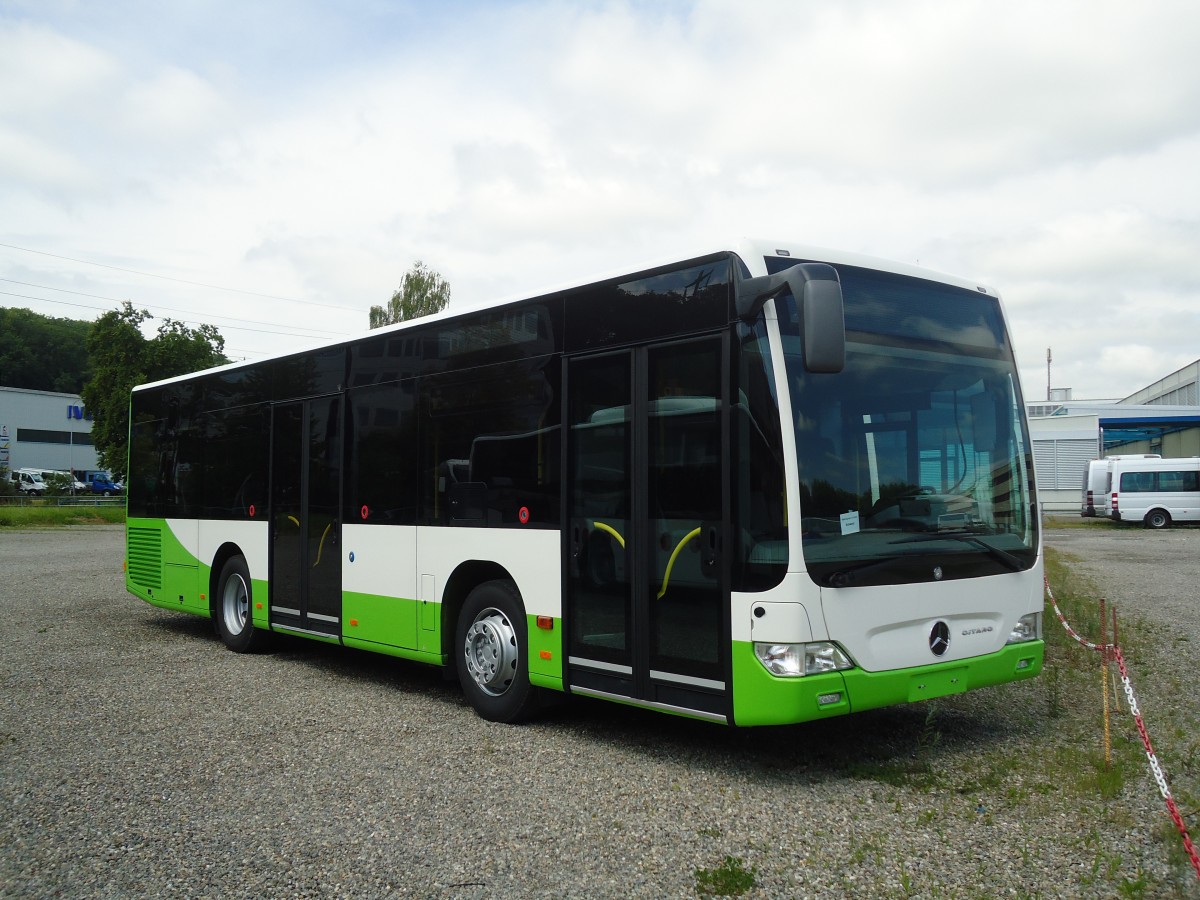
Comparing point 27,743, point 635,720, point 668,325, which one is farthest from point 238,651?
point 668,325

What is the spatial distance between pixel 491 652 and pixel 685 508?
221 cm

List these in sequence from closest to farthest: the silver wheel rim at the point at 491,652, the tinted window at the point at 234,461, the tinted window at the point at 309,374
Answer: the silver wheel rim at the point at 491,652
the tinted window at the point at 309,374
the tinted window at the point at 234,461

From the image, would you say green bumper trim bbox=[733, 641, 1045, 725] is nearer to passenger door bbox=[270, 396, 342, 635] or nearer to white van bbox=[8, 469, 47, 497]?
passenger door bbox=[270, 396, 342, 635]

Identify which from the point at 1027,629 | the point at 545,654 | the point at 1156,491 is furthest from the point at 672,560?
the point at 1156,491

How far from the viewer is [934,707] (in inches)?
307

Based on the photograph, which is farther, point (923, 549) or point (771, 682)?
point (923, 549)

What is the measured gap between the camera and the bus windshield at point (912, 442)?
229 inches

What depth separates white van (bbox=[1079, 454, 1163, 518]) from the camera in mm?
38781

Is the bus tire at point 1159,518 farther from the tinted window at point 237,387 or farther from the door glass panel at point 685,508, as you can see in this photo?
the door glass panel at point 685,508

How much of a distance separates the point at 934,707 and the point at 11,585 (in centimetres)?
1590

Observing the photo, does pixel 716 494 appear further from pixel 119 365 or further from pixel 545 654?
pixel 119 365

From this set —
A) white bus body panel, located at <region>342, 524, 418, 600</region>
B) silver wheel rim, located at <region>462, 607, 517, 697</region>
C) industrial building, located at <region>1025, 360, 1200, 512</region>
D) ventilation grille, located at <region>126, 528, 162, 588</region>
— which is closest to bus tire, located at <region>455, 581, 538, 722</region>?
silver wheel rim, located at <region>462, 607, 517, 697</region>

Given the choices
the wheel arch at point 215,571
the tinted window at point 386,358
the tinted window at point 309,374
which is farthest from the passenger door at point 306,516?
the wheel arch at point 215,571

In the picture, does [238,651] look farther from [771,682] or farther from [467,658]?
[771,682]
